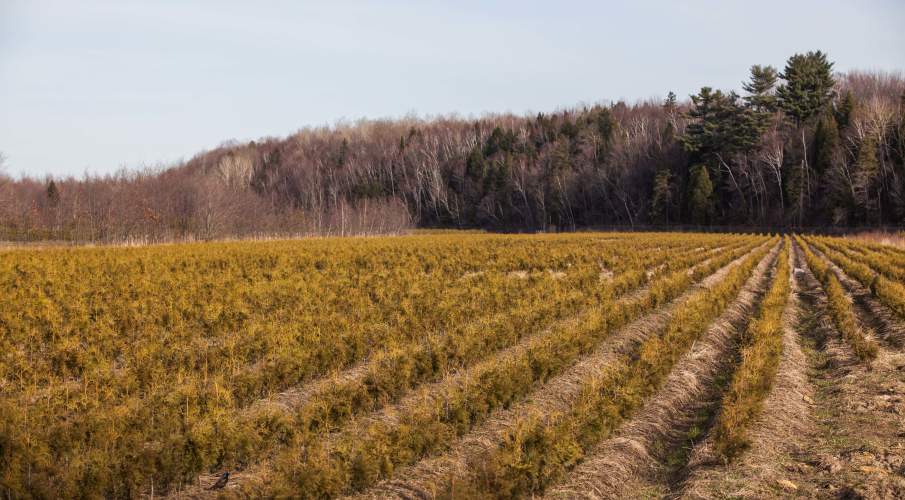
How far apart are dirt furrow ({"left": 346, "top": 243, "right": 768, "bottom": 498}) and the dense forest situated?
1570 inches

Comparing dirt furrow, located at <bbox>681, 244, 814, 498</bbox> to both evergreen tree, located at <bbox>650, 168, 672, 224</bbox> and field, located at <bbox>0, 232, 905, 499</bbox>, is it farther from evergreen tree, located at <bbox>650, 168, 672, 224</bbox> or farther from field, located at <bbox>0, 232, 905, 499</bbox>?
evergreen tree, located at <bbox>650, 168, 672, 224</bbox>

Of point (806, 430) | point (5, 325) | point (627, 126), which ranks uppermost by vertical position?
point (627, 126)

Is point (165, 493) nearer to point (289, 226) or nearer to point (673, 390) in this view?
point (673, 390)

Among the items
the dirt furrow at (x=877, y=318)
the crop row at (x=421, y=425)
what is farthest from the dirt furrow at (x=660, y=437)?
the dirt furrow at (x=877, y=318)

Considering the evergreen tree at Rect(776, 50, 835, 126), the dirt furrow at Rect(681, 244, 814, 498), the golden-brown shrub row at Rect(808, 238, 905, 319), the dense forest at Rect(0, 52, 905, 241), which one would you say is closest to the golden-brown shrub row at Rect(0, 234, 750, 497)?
the dirt furrow at Rect(681, 244, 814, 498)

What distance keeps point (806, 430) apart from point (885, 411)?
1.25 meters

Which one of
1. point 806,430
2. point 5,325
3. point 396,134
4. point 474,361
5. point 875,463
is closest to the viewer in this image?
point 875,463

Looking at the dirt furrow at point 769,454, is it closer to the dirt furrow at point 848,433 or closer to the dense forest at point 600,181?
the dirt furrow at point 848,433

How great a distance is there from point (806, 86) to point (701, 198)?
19.9 metres

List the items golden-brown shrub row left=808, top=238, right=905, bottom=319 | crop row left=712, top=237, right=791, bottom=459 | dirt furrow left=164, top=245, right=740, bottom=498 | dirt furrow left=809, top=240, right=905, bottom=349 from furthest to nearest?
golden-brown shrub row left=808, top=238, right=905, bottom=319 < dirt furrow left=809, top=240, right=905, bottom=349 < crop row left=712, top=237, right=791, bottom=459 < dirt furrow left=164, top=245, right=740, bottom=498

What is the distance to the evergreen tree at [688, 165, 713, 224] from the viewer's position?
62.4 m

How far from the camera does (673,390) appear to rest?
7719 mm

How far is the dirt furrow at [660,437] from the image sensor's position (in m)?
5.26

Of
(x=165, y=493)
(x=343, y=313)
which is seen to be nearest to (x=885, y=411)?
(x=165, y=493)
